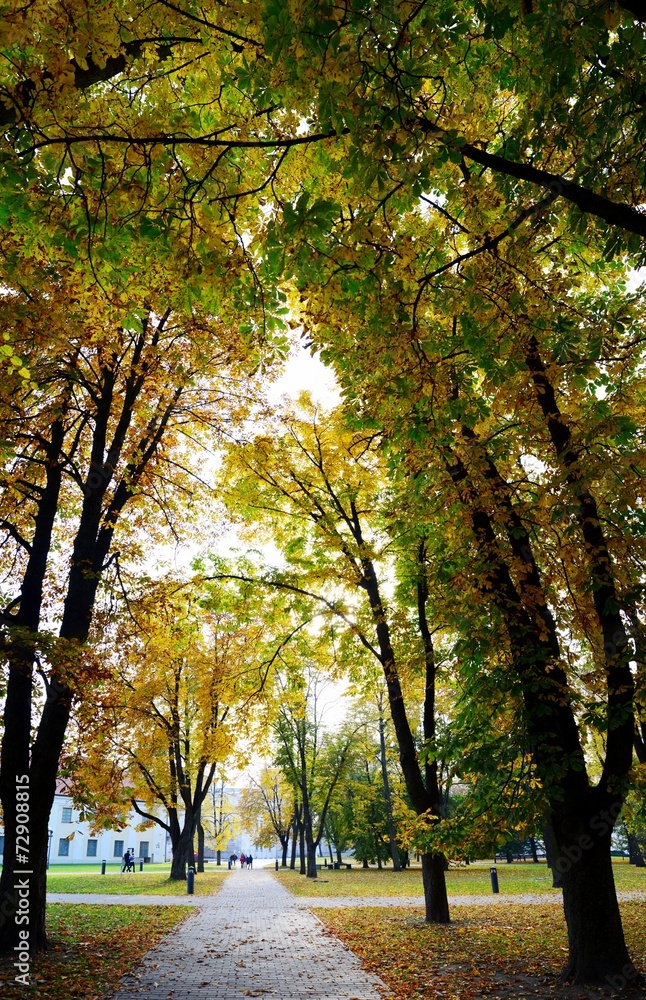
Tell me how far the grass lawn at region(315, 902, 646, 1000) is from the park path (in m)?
0.42

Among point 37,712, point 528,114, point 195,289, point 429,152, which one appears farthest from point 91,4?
point 37,712

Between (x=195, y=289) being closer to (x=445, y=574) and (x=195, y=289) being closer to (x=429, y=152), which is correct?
(x=429, y=152)

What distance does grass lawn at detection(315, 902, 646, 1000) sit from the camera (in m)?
7.20

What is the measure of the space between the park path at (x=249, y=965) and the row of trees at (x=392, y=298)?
1.92m

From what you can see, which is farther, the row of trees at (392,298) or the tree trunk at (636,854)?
the tree trunk at (636,854)

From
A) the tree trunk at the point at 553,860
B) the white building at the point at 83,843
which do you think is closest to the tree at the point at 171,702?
the tree trunk at the point at 553,860

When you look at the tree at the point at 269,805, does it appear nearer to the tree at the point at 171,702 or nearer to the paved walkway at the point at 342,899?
the tree at the point at 171,702

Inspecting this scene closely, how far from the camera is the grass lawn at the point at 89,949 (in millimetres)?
6893

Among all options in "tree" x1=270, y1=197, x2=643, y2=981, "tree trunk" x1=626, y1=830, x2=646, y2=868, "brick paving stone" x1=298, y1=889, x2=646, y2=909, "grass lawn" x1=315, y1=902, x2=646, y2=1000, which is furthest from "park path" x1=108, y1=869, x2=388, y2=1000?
"tree trunk" x1=626, y1=830, x2=646, y2=868

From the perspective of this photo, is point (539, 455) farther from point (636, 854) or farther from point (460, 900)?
point (636, 854)

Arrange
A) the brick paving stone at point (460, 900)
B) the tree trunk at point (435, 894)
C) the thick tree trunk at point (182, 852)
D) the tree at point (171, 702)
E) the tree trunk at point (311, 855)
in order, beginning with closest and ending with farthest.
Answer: the tree at point (171, 702)
the tree trunk at point (435, 894)
the brick paving stone at point (460, 900)
the thick tree trunk at point (182, 852)
the tree trunk at point (311, 855)

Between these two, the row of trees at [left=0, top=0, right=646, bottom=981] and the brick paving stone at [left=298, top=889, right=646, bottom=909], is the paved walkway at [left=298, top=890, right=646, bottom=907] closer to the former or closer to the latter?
the brick paving stone at [left=298, top=889, right=646, bottom=909]

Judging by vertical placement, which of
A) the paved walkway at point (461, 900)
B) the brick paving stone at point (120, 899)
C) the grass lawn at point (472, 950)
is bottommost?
the paved walkway at point (461, 900)

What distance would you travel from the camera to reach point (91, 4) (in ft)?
13.9
